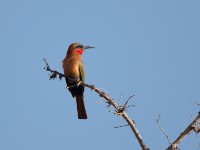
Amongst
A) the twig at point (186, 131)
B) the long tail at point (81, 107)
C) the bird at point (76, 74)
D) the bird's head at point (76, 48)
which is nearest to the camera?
the twig at point (186, 131)

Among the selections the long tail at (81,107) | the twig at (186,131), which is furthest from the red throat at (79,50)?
the twig at (186,131)

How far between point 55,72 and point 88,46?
2840 mm

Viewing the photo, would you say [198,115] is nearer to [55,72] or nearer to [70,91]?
[55,72]

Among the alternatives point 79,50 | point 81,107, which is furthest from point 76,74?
point 79,50

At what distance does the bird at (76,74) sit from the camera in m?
8.64

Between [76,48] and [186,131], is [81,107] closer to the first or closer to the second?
[76,48]

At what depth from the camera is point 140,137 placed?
4.75 metres

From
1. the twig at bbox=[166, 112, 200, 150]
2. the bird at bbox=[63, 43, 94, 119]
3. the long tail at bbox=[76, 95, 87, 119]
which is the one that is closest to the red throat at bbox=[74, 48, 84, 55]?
the bird at bbox=[63, 43, 94, 119]

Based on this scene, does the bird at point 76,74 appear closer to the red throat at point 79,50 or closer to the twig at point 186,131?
the red throat at point 79,50

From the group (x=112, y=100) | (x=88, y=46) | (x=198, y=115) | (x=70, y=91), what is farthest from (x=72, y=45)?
(x=198, y=115)

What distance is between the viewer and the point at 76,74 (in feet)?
28.9

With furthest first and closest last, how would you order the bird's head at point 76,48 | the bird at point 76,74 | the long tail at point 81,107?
the bird's head at point 76,48, the bird at point 76,74, the long tail at point 81,107

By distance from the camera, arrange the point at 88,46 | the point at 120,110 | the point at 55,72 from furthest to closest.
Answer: the point at 88,46
the point at 55,72
the point at 120,110

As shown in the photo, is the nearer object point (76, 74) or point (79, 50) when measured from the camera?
point (76, 74)
